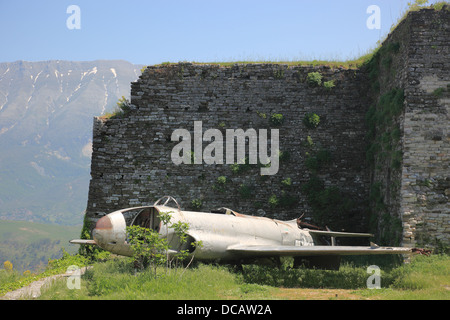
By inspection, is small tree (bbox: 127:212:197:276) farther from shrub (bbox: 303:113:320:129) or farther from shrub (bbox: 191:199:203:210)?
shrub (bbox: 303:113:320:129)

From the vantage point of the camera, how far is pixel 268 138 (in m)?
17.6

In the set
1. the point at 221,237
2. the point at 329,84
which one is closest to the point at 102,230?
the point at 221,237

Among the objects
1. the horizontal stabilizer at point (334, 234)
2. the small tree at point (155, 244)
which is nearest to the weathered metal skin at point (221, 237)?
the small tree at point (155, 244)

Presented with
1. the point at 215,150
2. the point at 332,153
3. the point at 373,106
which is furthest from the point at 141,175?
the point at 373,106

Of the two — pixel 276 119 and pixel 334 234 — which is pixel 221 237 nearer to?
pixel 334 234

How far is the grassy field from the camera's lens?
9.57 meters

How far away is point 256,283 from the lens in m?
11.3

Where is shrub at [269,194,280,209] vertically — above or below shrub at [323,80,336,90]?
below

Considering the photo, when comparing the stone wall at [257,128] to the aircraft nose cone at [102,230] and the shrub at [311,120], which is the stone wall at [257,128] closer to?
the shrub at [311,120]

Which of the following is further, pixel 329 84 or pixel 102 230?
pixel 329 84

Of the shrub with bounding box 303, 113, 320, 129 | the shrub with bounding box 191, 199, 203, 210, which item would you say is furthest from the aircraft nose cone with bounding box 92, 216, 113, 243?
the shrub with bounding box 303, 113, 320, 129

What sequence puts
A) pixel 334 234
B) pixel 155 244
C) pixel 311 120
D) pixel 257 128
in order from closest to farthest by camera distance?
1. pixel 155 244
2. pixel 334 234
3. pixel 311 120
4. pixel 257 128

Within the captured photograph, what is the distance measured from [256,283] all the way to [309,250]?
146cm

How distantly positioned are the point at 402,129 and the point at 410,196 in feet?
6.38
